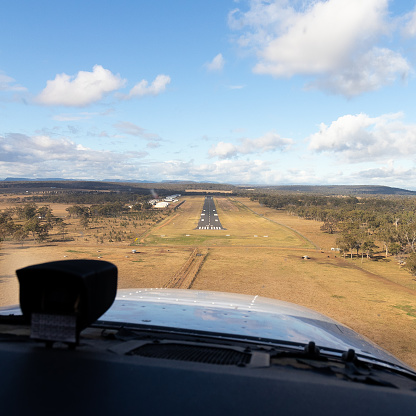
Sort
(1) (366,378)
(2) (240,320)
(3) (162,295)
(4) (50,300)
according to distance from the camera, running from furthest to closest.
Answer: (3) (162,295) → (2) (240,320) → (1) (366,378) → (4) (50,300)

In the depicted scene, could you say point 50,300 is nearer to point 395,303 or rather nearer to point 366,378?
point 366,378

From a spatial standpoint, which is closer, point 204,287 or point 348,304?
point 348,304

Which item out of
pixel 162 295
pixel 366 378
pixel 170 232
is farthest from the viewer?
pixel 170 232

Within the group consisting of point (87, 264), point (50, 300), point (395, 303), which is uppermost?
point (87, 264)

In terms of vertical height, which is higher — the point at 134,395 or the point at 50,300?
the point at 50,300

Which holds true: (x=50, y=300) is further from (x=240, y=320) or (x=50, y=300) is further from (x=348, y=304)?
(x=348, y=304)

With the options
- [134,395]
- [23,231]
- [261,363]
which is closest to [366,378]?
[261,363]
